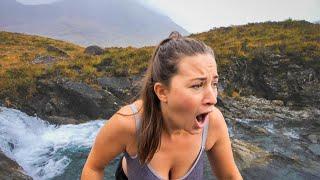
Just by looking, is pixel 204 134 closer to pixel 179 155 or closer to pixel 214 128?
pixel 214 128

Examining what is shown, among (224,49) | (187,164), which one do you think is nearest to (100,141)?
(187,164)

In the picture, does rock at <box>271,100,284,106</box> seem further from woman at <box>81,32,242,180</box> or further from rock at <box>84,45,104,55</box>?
woman at <box>81,32,242,180</box>

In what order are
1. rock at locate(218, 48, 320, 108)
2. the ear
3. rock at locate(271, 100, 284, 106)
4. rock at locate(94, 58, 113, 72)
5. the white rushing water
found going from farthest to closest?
rock at locate(94, 58, 113, 72), rock at locate(218, 48, 320, 108), rock at locate(271, 100, 284, 106), the white rushing water, the ear

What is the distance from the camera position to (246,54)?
20.2 m

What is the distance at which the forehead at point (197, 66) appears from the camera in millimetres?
2430

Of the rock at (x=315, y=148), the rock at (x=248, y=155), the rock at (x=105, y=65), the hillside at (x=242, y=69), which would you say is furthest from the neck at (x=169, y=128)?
the rock at (x=105, y=65)

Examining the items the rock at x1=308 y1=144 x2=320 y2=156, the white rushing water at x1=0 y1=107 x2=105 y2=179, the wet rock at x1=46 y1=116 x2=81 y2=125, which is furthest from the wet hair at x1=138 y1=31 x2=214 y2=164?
the wet rock at x1=46 y1=116 x2=81 y2=125

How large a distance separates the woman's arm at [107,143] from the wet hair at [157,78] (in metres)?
0.11

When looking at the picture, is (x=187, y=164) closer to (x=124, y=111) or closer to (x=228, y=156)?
(x=228, y=156)

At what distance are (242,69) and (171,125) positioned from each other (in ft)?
56.0

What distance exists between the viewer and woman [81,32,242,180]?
96.0 inches

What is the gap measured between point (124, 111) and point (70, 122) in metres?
11.7

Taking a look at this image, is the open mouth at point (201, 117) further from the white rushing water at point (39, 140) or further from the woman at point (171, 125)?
the white rushing water at point (39, 140)

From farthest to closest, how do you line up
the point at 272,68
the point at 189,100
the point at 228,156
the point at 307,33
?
1. the point at 307,33
2. the point at 272,68
3. the point at 228,156
4. the point at 189,100
